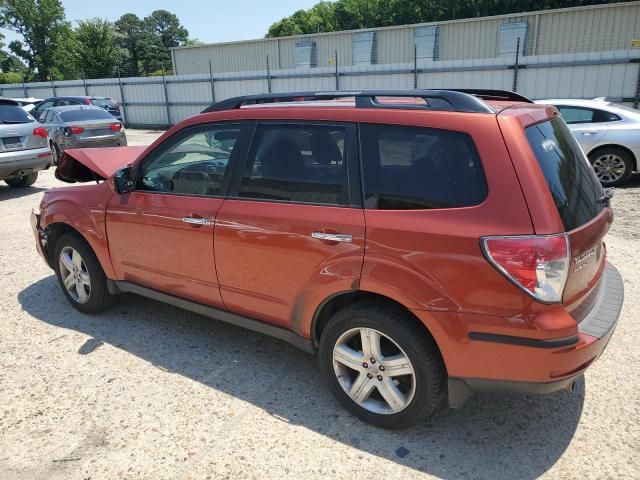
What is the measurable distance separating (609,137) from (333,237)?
7.51 metres

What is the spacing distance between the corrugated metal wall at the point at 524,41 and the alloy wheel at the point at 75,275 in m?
23.2

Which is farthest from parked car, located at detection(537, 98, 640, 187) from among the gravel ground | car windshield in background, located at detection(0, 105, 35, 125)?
car windshield in background, located at detection(0, 105, 35, 125)

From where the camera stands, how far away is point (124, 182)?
374 cm

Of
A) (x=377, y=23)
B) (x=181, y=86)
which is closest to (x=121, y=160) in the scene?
(x=181, y=86)

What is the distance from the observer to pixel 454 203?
8.02 feet

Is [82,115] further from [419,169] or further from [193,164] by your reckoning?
[419,169]

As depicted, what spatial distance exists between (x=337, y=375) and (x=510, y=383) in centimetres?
96

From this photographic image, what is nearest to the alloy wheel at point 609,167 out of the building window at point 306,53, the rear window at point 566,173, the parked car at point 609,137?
the parked car at point 609,137

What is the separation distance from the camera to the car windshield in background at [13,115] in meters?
9.40

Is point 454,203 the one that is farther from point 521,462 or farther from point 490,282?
point 521,462

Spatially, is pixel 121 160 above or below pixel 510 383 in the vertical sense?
above

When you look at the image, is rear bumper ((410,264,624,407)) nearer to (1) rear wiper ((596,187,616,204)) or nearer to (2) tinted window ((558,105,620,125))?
(1) rear wiper ((596,187,616,204))

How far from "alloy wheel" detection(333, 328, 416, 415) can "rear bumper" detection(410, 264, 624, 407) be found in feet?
0.86

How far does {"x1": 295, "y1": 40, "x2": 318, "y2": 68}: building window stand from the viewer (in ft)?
91.0
